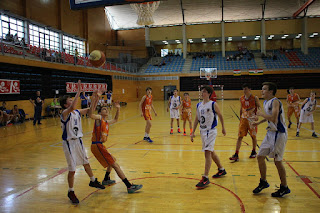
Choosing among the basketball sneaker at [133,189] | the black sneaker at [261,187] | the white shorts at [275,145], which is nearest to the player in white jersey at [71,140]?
the basketball sneaker at [133,189]

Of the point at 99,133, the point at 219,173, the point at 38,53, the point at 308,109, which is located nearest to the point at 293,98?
the point at 308,109

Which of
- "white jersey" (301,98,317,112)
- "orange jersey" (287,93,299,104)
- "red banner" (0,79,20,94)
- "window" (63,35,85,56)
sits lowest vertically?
"white jersey" (301,98,317,112)

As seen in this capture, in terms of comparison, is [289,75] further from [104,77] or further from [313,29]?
[104,77]

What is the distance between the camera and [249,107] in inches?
252

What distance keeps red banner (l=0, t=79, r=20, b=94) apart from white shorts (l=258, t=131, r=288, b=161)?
14780 millimetres

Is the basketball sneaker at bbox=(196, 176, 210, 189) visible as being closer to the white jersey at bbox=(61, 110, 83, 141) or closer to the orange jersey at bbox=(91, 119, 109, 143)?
the orange jersey at bbox=(91, 119, 109, 143)

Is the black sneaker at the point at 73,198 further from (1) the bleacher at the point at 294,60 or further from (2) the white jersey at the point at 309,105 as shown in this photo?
(1) the bleacher at the point at 294,60

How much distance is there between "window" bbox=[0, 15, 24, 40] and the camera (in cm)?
1908

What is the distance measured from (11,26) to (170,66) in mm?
22051

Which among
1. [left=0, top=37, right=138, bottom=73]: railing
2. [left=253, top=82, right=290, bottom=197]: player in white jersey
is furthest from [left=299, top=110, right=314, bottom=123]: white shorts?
[left=0, top=37, right=138, bottom=73]: railing

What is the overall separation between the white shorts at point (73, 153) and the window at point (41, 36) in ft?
64.2

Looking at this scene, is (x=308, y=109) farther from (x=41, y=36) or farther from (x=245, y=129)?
(x=41, y=36)

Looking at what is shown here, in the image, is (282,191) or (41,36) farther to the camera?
(41,36)

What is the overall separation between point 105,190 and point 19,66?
552 inches
